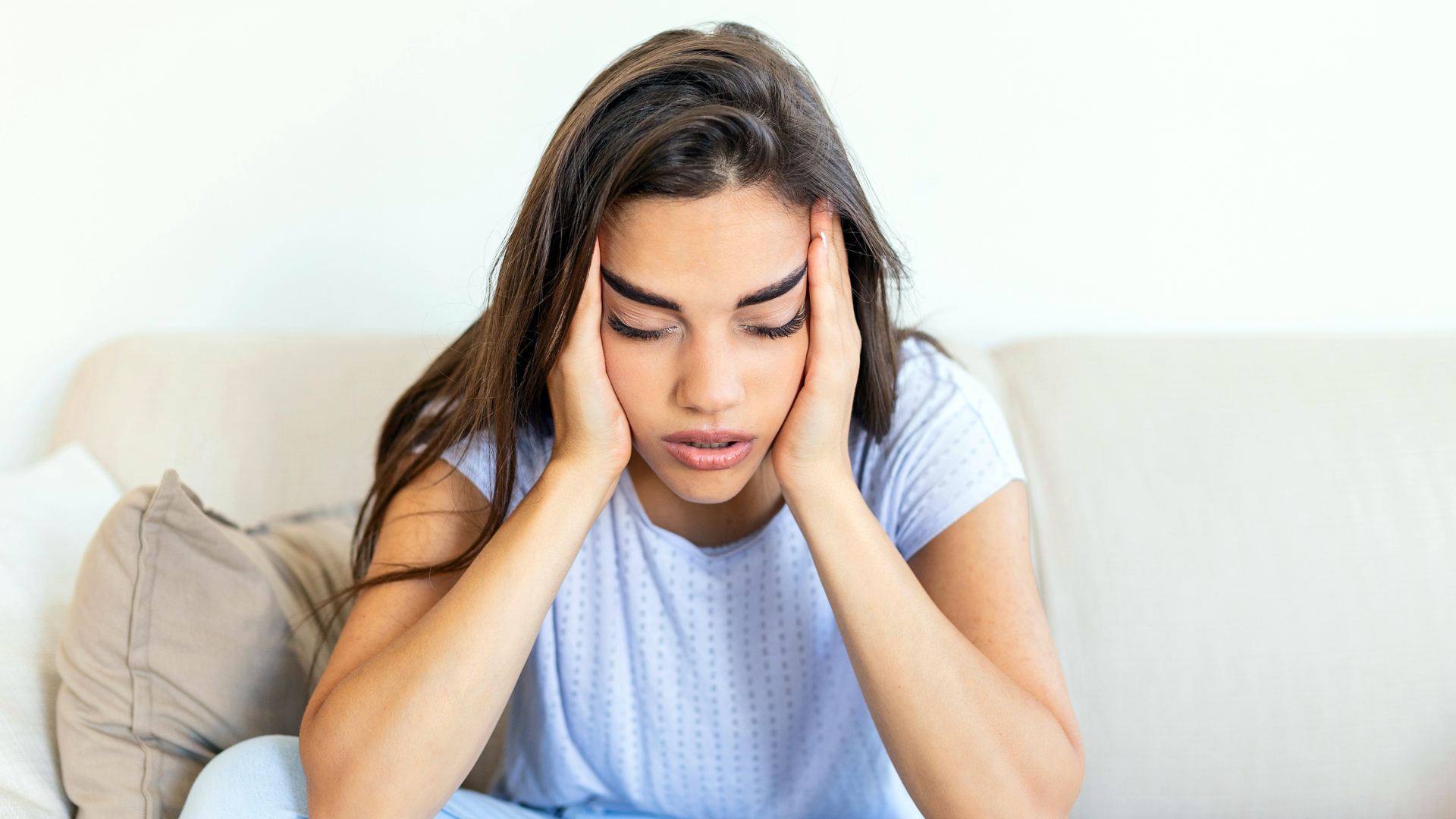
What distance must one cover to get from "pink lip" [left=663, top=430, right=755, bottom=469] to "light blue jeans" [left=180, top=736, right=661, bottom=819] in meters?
0.46

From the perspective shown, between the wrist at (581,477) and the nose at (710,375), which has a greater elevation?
the nose at (710,375)

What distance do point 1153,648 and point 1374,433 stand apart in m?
0.49

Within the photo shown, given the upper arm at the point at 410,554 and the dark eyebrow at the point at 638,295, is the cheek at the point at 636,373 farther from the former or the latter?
the upper arm at the point at 410,554

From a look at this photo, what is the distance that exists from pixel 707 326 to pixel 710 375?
47 millimetres

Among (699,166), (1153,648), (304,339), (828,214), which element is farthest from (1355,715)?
(304,339)

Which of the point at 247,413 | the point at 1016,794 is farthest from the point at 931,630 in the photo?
the point at 247,413

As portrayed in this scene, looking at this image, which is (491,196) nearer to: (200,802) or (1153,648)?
(200,802)

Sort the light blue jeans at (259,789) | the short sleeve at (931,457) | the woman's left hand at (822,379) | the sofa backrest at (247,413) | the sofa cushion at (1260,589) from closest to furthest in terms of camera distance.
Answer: the light blue jeans at (259,789), the woman's left hand at (822,379), the short sleeve at (931,457), the sofa cushion at (1260,589), the sofa backrest at (247,413)

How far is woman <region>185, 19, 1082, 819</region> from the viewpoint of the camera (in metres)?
0.95

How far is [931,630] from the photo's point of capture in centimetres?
97

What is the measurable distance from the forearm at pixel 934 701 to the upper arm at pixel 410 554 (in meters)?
0.44

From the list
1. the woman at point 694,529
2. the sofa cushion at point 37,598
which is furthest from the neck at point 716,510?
the sofa cushion at point 37,598

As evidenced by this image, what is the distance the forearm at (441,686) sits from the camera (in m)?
0.95

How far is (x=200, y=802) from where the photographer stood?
907 millimetres
